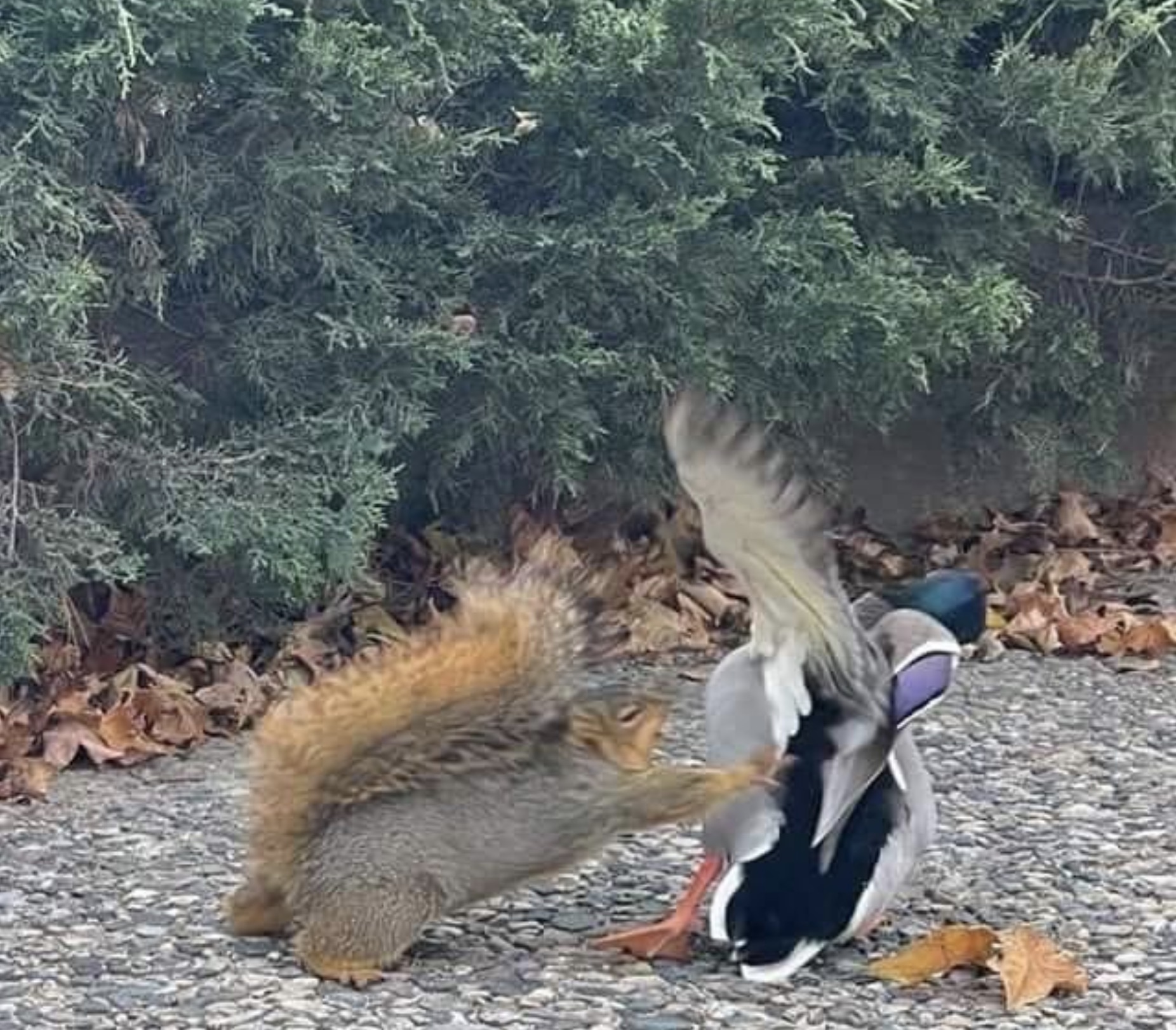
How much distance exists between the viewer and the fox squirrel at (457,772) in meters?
3.81

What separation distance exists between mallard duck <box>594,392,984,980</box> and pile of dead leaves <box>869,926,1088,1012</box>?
98 millimetres

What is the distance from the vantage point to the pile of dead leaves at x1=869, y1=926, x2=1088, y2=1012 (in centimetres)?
386

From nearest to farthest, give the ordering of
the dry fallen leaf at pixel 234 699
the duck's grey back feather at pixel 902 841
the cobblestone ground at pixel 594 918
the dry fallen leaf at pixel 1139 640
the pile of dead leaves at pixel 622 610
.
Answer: the cobblestone ground at pixel 594 918, the duck's grey back feather at pixel 902 841, the pile of dead leaves at pixel 622 610, the dry fallen leaf at pixel 234 699, the dry fallen leaf at pixel 1139 640

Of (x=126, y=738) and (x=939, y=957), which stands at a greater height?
(x=939, y=957)

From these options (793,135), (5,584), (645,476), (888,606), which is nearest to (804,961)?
(888,606)

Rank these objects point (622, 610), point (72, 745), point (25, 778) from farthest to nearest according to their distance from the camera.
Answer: point (622, 610), point (72, 745), point (25, 778)

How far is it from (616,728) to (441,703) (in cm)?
30

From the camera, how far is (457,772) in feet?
12.7

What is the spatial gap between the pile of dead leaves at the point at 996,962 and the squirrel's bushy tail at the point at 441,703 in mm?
757

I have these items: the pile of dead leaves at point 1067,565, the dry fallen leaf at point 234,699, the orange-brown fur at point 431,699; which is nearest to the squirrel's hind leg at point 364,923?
the orange-brown fur at point 431,699

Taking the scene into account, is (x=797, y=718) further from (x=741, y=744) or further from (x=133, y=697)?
(x=133, y=697)

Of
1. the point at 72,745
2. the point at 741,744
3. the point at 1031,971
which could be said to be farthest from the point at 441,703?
the point at 72,745

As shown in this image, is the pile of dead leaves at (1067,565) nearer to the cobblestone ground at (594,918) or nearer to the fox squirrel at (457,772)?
the cobblestone ground at (594,918)

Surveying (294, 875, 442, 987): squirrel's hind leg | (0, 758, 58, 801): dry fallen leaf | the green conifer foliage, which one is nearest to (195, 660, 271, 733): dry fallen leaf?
the green conifer foliage
